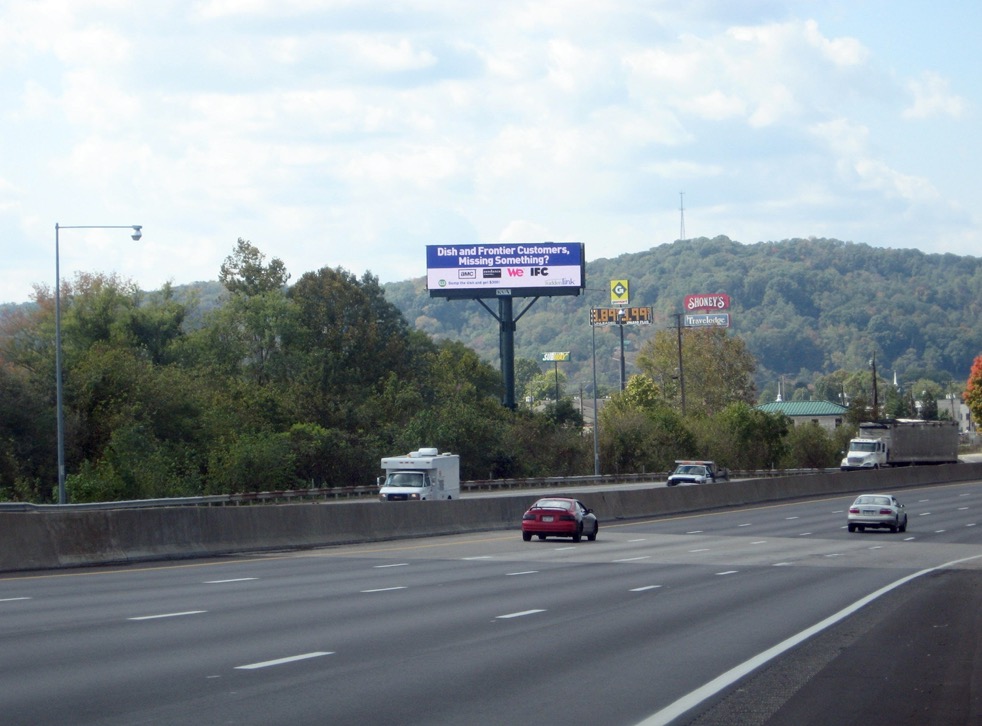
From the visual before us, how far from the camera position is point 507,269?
277 ft

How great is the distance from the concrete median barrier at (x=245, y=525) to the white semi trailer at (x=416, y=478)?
201 inches

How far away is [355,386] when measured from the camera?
88000 mm

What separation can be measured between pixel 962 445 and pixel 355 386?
378 ft

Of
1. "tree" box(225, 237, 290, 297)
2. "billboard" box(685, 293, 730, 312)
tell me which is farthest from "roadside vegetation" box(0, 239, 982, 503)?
"billboard" box(685, 293, 730, 312)

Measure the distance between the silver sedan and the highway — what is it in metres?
12.2

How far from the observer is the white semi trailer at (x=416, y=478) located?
47.7 metres

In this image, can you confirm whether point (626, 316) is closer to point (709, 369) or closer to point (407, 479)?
point (709, 369)

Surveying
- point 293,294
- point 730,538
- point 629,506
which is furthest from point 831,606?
point 293,294

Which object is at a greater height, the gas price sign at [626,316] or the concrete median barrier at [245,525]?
the gas price sign at [626,316]

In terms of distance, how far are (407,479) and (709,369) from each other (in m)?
106

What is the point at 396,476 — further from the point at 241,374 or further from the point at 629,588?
the point at 241,374

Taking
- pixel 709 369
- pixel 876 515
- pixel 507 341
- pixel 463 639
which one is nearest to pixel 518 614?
pixel 463 639

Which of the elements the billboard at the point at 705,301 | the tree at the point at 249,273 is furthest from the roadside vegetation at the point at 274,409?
the billboard at the point at 705,301

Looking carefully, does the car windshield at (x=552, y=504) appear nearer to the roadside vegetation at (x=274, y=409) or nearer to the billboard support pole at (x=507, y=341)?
the roadside vegetation at (x=274, y=409)
